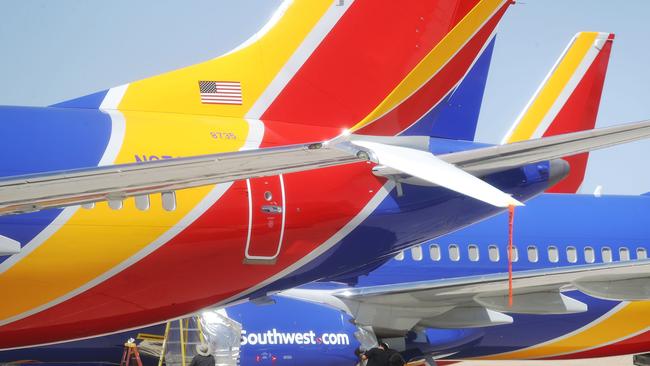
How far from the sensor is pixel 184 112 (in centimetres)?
904

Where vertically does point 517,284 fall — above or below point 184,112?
below

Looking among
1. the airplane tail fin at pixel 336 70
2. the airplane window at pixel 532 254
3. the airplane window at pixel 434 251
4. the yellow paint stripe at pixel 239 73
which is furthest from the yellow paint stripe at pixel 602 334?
the yellow paint stripe at pixel 239 73

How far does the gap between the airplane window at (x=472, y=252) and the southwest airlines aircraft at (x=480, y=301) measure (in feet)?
0.06

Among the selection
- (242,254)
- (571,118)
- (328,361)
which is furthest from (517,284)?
(571,118)

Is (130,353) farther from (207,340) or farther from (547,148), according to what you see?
(547,148)

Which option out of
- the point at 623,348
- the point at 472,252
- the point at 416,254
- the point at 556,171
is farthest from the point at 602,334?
the point at 556,171

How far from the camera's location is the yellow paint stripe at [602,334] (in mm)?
14548

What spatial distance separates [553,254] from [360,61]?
7020 mm

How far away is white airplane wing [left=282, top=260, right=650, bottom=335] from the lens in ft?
37.1

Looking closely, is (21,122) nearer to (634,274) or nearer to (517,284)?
(517,284)

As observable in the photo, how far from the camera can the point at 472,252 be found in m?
14.9

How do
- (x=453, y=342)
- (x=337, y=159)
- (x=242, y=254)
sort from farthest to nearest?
(x=453, y=342)
(x=242, y=254)
(x=337, y=159)

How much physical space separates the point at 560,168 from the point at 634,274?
1974mm

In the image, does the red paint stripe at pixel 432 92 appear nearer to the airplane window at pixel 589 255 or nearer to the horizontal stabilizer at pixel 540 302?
the horizontal stabilizer at pixel 540 302
